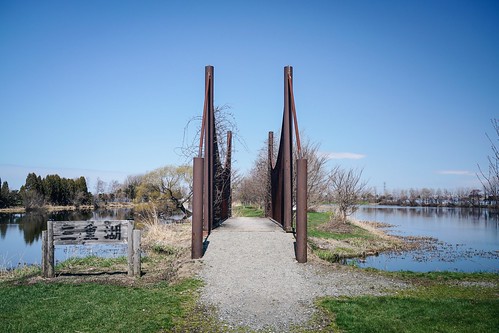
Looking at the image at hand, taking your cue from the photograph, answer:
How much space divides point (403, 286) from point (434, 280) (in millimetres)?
1164

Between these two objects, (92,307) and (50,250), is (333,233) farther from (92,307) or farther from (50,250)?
(92,307)

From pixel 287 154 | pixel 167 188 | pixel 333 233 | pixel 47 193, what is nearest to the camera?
pixel 287 154

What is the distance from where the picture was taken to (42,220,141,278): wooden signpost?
8.60 metres

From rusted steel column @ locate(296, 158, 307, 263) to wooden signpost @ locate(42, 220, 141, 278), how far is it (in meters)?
3.56

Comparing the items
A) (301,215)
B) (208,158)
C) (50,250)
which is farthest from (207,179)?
(50,250)

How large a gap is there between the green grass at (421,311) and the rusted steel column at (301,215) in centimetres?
255

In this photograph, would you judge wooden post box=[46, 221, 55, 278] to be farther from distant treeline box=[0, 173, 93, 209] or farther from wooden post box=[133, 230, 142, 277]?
distant treeline box=[0, 173, 93, 209]

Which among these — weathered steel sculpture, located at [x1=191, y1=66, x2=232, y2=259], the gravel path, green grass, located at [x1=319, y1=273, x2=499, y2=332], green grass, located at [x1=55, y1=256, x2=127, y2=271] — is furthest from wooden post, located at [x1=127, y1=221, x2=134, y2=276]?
green grass, located at [x1=319, y1=273, x2=499, y2=332]

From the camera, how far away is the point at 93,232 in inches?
348

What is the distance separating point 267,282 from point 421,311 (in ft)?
9.40

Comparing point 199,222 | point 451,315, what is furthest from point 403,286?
point 199,222

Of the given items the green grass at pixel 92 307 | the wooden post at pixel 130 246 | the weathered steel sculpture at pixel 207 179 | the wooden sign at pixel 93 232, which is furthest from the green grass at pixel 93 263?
the green grass at pixel 92 307

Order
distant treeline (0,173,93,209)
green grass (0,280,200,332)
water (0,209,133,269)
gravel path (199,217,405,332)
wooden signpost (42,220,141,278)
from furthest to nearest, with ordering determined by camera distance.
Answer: distant treeline (0,173,93,209)
water (0,209,133,269)
wooden signpost (42,220,141,278)
gravel path (199,217,405,332)
green grass (0,280,200,332)

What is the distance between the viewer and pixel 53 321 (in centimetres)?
542
